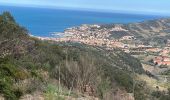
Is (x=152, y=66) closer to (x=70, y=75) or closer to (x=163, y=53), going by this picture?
(x=163, y=53)

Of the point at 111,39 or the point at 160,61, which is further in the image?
the point at 111,39

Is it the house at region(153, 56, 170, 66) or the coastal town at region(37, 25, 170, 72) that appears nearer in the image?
the house at region(153, 56, 170, 66)

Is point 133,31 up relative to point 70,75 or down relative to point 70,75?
down

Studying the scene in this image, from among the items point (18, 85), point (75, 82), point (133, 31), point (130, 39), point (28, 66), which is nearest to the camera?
point (18, 85)

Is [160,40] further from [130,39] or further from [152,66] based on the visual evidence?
[152,66]

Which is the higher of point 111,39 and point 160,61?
point 160,61

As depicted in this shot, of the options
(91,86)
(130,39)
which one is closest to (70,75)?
(91,86)

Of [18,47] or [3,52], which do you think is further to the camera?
[18,47]

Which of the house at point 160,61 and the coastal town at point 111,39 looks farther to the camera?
the coastal town at point 111,39

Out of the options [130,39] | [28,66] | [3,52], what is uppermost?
[3,52]

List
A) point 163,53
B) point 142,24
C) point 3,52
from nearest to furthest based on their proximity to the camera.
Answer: point 3,52 < point 163,53 < point 142,24
